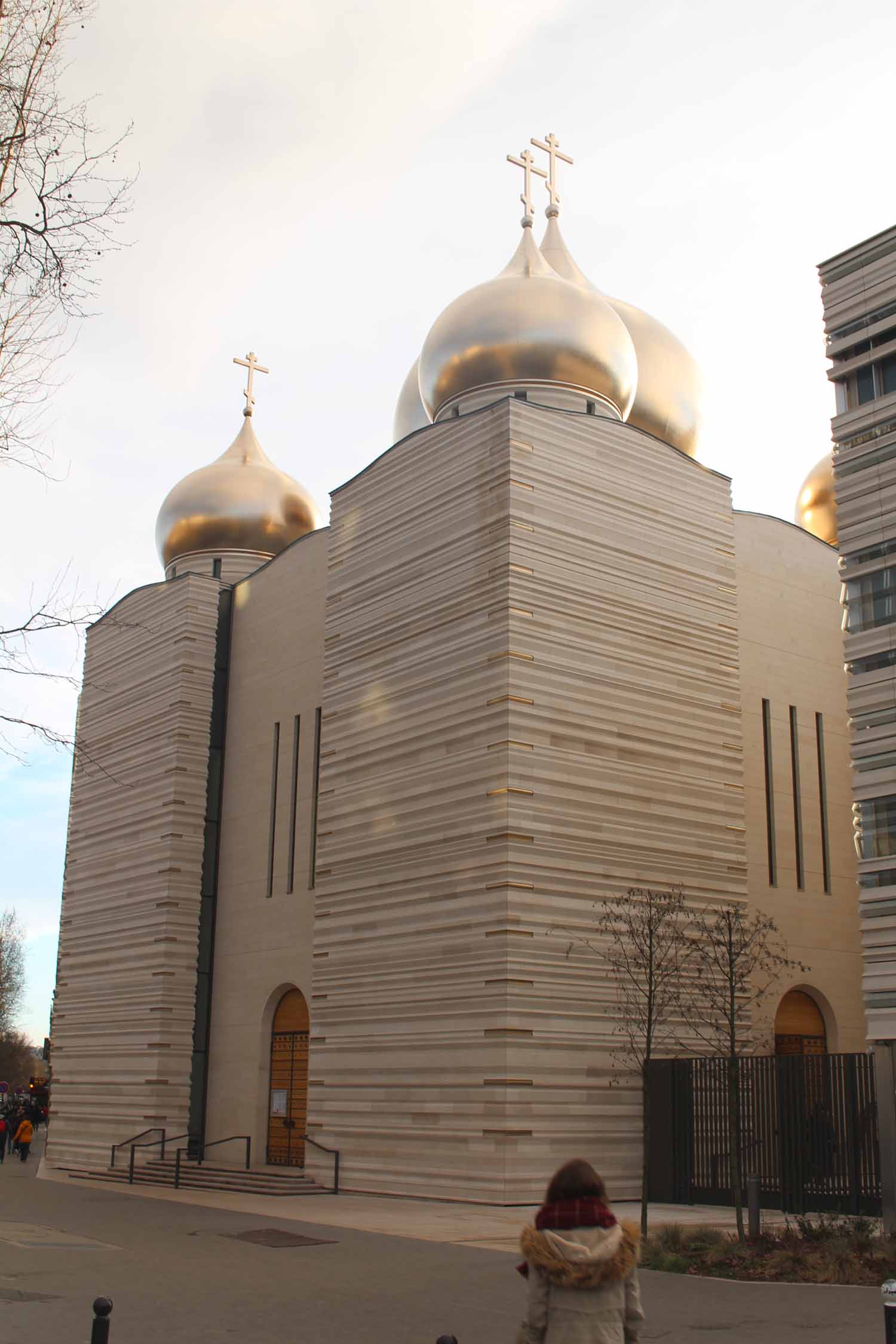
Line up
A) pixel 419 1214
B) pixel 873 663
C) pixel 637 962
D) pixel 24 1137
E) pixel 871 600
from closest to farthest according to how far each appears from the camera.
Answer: pixel 873 663 → pixel 871 600 → pixel 419 1214 → pixel 637 962 → pixel 24 1137

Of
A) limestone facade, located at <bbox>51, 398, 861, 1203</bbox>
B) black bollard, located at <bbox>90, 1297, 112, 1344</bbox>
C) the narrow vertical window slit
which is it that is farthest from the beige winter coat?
the narrow vertical window slit

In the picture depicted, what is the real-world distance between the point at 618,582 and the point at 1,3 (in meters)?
15.2

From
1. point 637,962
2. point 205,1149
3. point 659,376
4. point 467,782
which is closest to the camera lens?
point 637,962

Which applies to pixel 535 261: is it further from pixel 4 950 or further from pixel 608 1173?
pixel 4 950

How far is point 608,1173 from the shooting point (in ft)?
69.6

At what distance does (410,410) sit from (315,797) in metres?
11.1

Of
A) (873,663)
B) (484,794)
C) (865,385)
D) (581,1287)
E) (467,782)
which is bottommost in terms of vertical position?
(581,1287)

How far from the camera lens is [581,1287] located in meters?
5.44

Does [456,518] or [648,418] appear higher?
[648,418]

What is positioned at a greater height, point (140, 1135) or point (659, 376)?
point (659, 376)

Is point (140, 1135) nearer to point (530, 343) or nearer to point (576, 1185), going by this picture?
point (530, 343)

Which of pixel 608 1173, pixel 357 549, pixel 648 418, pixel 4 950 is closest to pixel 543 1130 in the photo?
pixel 608 1173

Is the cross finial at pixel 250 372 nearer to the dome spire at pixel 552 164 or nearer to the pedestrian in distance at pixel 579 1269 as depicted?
the dome spire at pixel 552 164

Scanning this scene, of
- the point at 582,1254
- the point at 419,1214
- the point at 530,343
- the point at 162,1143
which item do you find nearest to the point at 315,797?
the point at 162,1143
